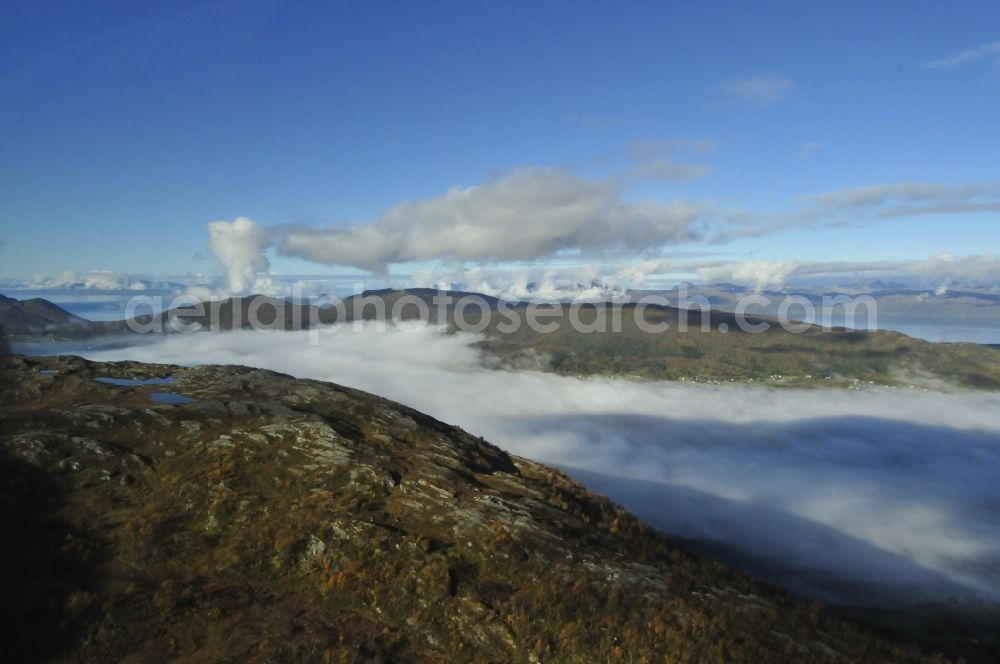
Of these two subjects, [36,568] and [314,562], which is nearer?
[36,568]

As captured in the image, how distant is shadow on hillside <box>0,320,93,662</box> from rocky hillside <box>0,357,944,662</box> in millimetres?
78

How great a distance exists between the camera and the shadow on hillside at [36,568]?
18.4m

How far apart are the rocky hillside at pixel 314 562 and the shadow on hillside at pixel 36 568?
0.08 meters

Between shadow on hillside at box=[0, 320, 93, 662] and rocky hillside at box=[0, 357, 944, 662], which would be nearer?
shadow on hillside at box=[0, 320, 93, 662]

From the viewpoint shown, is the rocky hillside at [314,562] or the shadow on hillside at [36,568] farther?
the rocky hillside at [314,562]

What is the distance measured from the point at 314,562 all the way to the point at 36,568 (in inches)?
443

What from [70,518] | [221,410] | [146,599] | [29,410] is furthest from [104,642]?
[29,410]

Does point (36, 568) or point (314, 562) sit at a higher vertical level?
point (36, 568)

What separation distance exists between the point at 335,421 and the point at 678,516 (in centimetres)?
14532

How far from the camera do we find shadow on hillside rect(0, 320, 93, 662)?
1844 cm

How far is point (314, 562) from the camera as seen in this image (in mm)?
25062

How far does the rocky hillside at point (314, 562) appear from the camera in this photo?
66.8 feet

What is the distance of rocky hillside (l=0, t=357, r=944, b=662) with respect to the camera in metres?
20.4

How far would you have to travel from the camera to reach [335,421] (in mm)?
43188
